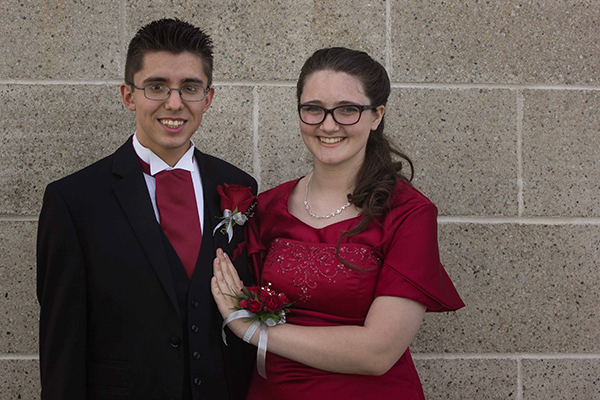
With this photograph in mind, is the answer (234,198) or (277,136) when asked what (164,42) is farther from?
(277,136)

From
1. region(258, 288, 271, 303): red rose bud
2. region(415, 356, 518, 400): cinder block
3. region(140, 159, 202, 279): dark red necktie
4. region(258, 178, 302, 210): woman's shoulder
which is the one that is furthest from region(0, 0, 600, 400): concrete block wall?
region(258, 288, 271, 303): red rose bud

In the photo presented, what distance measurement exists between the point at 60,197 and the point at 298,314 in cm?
96

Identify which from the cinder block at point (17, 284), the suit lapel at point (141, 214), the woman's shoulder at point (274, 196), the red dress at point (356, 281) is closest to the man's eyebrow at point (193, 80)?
the suit lapel at point (141, 214)

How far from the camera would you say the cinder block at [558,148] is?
2.63 m

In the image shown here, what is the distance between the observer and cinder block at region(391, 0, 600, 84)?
2.61 m

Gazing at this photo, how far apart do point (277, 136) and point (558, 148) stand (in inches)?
62.3

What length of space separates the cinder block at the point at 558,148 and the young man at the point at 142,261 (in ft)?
6.02

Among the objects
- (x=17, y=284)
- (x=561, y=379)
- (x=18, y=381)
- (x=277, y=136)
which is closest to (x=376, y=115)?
(x=277, y=136)

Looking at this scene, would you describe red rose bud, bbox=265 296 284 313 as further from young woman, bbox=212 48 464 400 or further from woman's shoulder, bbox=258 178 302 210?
woman's shoulder, bbox=258 178 302 210

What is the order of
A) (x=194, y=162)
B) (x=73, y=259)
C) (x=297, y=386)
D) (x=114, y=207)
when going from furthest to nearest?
(x=194, y=162) → (x=297, y=386) → (x=114, y=207) → (x=73, y=259)

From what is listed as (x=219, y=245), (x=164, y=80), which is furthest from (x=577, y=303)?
(x=164, y=80)

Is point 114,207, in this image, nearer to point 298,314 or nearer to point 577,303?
point 298,314

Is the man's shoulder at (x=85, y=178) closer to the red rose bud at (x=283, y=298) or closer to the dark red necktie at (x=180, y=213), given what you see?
the dark red necktie at (x=180, y=213)

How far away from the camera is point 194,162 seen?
1.94 metres
